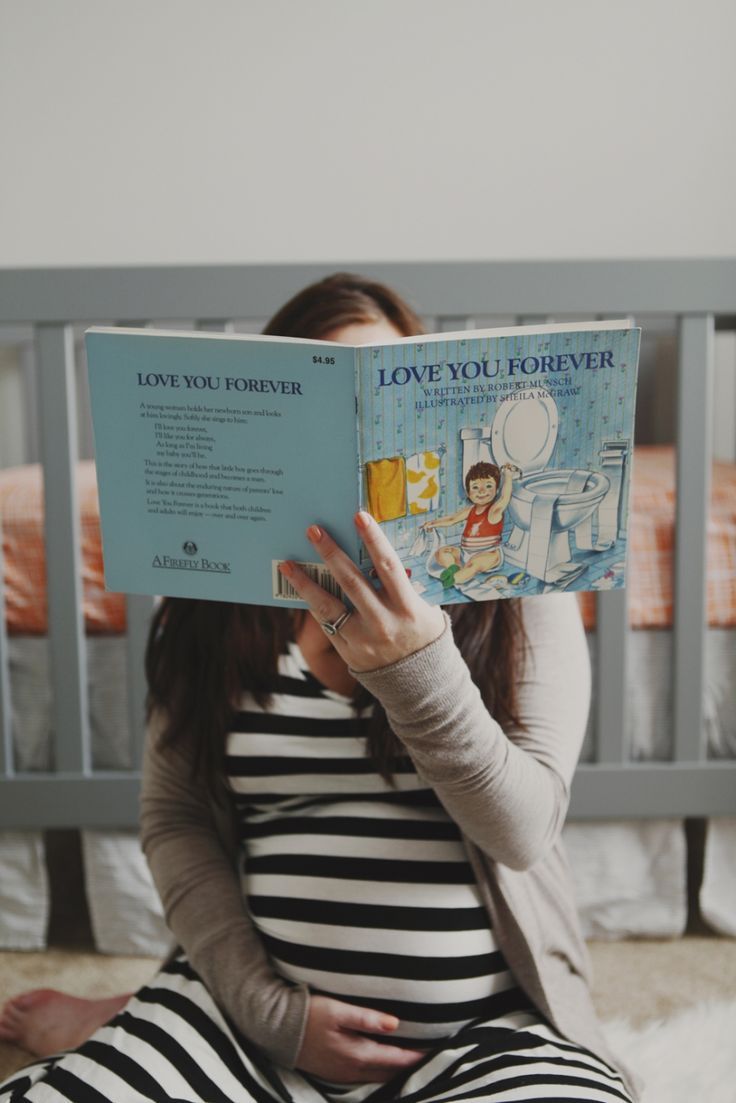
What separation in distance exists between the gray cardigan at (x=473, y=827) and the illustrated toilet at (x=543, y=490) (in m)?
0.08

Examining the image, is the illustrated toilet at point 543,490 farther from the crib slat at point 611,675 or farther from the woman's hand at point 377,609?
the crib slat at point 611,675

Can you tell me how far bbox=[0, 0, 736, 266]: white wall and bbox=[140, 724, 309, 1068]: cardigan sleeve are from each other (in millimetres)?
1205

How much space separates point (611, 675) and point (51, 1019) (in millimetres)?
676

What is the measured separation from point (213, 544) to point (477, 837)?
267mm

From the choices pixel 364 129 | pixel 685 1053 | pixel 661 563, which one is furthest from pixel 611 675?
pixel 364 129

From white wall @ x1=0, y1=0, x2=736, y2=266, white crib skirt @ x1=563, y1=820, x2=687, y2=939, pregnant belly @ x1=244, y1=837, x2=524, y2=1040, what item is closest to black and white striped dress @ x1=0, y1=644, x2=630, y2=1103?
pregnant belly @ x1=244, y1=837, x2=524, y2=1040

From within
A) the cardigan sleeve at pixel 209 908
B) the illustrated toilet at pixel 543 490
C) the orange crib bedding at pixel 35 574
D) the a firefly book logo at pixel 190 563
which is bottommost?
the cardigan sleeve at pixel 209 908

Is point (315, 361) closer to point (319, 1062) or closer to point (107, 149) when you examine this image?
point (319, 1062)

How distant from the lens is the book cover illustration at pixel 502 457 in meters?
0.59

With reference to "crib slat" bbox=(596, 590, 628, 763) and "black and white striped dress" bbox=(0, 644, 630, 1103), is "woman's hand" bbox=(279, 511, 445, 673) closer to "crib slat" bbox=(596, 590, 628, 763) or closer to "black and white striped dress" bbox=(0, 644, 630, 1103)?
"black and white striped dress" bbox=(0, 644, 630, 1103)

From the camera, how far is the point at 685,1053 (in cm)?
93

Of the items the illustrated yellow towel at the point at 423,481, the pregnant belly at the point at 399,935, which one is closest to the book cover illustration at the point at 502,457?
the illustrated yellow towel at the point at 423,481

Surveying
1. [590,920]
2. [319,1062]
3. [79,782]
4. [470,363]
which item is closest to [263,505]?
[470,363]

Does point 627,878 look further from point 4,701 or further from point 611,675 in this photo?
point 4,701
